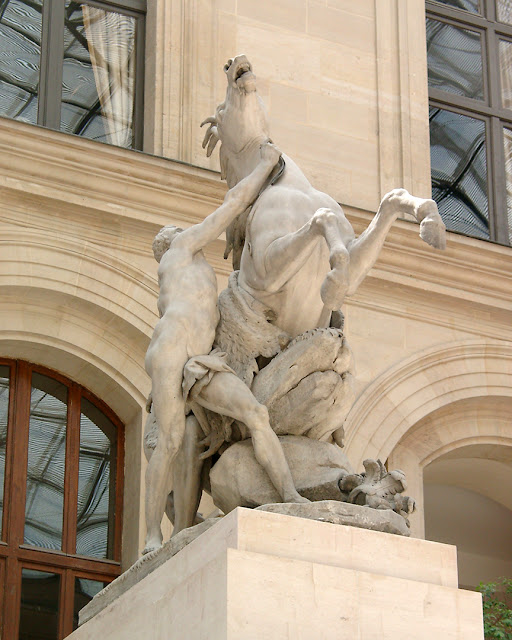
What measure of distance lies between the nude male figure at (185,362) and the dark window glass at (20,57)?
521 cm

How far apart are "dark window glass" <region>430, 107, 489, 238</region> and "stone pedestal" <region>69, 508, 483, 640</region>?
25.3 ft

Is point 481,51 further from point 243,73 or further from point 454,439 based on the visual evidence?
point 243,73

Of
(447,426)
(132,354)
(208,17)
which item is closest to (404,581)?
(132,354)

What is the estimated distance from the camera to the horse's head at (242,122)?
314 inches

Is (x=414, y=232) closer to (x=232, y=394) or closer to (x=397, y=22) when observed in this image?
(x=397, y=22)

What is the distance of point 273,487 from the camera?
714 centimetres

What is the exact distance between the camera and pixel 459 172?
1441cm

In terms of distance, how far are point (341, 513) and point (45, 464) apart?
17.9 ft

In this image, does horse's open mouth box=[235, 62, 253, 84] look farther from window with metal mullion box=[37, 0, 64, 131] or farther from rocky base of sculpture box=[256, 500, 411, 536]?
window with metal mullion box=[37, 0, 64, 131]

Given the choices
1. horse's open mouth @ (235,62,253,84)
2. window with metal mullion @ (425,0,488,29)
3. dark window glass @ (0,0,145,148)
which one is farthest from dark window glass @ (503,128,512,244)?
horse's open mouth @ (235,62,253,84)

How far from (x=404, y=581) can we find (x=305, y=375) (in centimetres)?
120

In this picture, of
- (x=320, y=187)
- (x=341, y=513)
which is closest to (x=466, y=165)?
(x=320, y=187)

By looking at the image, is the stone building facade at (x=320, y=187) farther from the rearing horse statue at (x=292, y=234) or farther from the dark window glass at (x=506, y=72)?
the rearing horse statue at (x=292, y=234)

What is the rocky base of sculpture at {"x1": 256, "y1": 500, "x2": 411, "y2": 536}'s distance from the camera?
666cm
